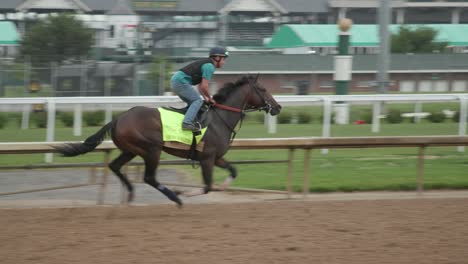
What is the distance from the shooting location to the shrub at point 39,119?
16906mm

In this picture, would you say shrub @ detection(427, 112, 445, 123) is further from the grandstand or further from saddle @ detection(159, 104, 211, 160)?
saddle @ detection(159, 104, 211, 160)

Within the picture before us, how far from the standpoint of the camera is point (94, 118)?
17406 millimetres

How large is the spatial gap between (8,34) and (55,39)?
252cm

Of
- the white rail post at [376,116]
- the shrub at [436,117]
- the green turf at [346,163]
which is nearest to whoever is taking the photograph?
the green turf at [346,163]

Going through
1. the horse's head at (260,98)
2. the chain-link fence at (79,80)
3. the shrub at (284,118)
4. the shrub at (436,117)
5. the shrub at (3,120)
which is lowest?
the shrub at (3,120)

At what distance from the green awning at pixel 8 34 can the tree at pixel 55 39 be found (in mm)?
819

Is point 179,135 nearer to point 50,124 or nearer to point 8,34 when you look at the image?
point 50,124

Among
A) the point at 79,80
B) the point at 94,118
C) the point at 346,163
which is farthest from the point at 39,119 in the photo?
the point at 346,163

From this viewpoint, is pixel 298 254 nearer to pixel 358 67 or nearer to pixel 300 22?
pixel 358 67

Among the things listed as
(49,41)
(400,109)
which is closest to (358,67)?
(400,109)

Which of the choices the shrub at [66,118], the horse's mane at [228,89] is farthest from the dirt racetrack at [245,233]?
the shrub at [66,118]

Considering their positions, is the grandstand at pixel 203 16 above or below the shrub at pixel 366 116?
above

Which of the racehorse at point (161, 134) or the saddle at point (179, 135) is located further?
the saddle at point (179, 135)

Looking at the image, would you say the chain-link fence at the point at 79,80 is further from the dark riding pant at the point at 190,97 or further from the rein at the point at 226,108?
the dark riding pant at the point at 190,97
